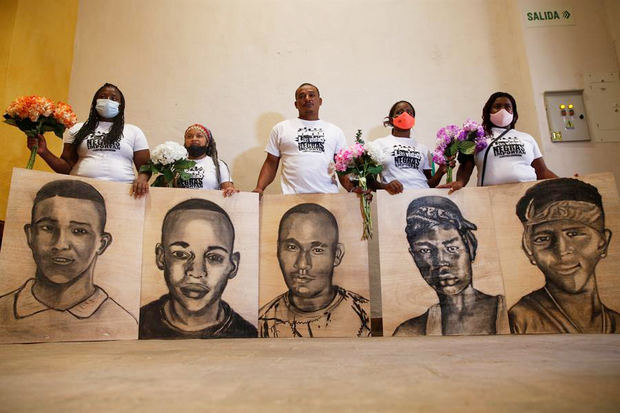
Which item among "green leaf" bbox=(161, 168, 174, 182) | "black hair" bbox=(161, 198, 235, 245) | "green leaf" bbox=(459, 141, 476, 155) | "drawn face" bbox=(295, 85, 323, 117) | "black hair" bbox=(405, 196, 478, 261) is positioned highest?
"drawn face" bbox=(295, 85, 323, 117)

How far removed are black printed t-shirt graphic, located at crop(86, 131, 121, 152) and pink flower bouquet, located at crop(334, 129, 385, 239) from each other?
1822 mm

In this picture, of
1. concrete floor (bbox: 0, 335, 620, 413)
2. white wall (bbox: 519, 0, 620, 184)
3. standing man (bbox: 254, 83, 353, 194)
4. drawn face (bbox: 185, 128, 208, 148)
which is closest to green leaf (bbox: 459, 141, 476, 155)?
standing man (bbox: 254, 83, 353, 194)

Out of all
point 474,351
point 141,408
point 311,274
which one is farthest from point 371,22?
point 141,408

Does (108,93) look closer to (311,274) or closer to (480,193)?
(311,274)

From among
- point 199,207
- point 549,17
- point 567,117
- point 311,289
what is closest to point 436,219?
point 311,289

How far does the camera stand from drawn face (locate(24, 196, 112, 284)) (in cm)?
290

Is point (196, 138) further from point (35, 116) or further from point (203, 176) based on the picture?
point (35, 116)

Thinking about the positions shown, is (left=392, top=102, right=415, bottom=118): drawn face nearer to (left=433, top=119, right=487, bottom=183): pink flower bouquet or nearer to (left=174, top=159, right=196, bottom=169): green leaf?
(left=433, top=119, right=487, bottom=183): pink flower bouquet

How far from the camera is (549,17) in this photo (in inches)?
191

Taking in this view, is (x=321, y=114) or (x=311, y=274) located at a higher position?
(x=321, y=114)

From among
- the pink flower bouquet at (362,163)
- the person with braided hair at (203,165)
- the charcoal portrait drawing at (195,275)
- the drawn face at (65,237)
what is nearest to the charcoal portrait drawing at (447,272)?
the pink flower bouquet at (362,163)

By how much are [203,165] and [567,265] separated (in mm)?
3009

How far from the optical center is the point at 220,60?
514 cm

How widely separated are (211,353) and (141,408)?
1009mm
